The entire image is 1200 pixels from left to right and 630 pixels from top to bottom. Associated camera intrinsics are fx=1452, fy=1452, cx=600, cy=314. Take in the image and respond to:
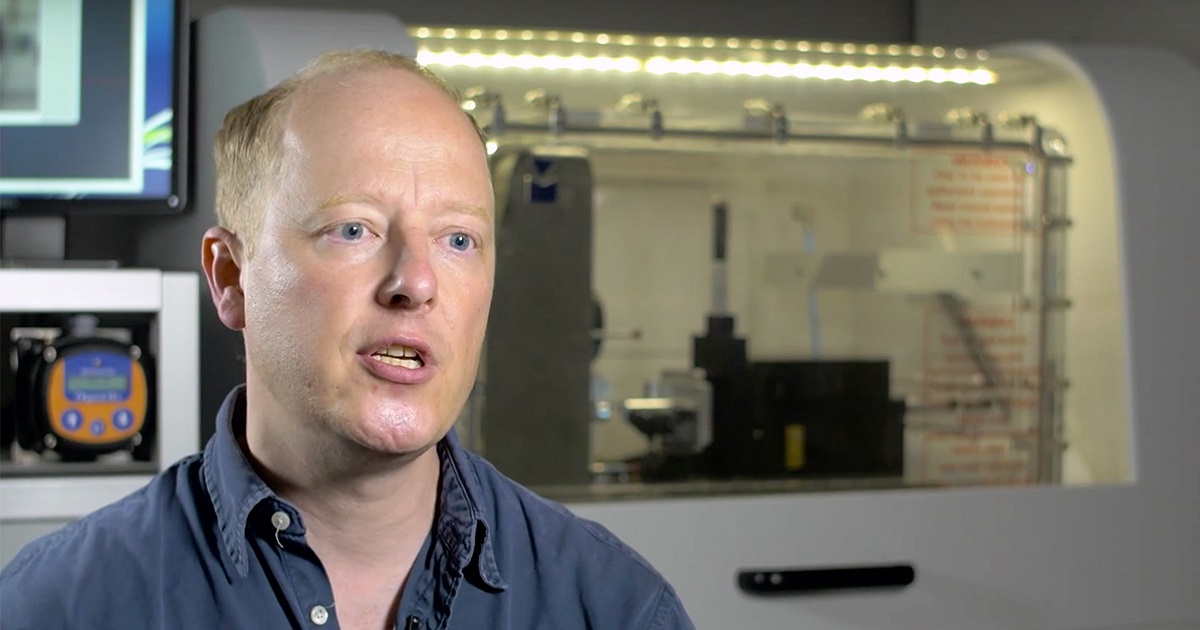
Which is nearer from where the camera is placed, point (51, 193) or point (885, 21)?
point (51, 193)

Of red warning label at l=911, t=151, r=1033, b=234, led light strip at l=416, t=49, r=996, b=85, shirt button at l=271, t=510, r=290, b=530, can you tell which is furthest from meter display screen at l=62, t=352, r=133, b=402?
red warning label at l=911, t=151, r=1033, b=234

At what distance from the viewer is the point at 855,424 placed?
2.19 m

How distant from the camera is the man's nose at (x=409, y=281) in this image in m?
0.87

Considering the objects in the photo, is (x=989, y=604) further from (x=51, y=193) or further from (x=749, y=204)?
(x=51, y=193)

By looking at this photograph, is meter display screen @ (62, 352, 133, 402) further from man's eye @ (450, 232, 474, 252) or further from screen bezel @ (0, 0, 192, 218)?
man's eye @ (450, 232, 474, 252)

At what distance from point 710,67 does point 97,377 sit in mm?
1046

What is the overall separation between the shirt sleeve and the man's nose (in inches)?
10.9

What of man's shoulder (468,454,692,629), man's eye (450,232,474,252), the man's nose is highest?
man's eye (450,232,474,252)

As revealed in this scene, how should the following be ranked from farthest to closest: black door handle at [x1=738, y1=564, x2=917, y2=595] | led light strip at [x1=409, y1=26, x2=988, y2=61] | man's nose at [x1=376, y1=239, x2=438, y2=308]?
led light strip at [x1=409, y1=26, x2=988, y2=61], black door handle at [x1=738, y1=564, x2=917, y2=595], man's nose at [x1=376, y1=239, x2=438, y2=308]

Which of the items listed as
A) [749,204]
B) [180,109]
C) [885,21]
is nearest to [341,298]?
[180,109]

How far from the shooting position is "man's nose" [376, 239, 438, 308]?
0.87 meters

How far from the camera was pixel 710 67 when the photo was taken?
86.9 inches

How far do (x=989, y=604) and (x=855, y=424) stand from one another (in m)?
0.33

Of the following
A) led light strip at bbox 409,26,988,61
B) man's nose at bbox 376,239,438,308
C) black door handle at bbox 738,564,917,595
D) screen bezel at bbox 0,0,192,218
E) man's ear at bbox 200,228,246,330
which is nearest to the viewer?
man's nose at bbox 376,239,438,308
